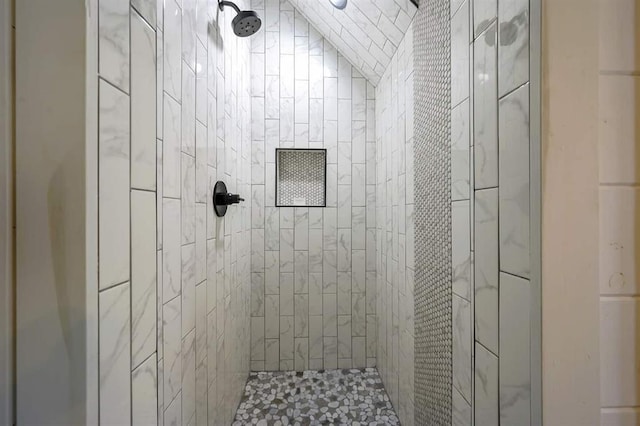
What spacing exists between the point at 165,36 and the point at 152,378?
866 millimetres

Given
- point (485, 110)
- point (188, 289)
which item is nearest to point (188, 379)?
point (188, 289)

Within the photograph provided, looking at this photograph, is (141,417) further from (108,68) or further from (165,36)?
(165,36)

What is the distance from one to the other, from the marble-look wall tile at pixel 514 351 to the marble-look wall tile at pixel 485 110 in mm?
212

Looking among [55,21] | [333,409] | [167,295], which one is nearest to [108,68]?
[55,21]

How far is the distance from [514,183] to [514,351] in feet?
1.00

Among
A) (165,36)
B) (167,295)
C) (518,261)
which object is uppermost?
(165,36)

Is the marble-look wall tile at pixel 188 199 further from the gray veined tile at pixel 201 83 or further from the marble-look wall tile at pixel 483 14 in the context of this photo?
the marble-look wall tile at pixel 483 14

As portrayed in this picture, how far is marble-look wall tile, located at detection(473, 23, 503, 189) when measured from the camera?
1.88 feet

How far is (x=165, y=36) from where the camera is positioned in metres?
0.78

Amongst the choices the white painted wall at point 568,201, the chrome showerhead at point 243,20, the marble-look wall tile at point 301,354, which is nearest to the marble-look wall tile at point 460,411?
the white painted wall at point 568,201

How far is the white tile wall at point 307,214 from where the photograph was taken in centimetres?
215

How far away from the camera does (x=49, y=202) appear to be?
16.0 inches

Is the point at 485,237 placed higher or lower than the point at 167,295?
higher

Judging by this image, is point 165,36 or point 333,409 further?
point 333,409
